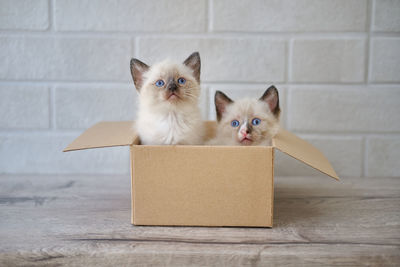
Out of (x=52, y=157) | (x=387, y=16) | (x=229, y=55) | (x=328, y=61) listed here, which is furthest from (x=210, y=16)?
(x=52, y=157)

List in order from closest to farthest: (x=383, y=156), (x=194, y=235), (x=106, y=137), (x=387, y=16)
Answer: (x=194, y=235) < (x=106, y=137) < (x=387, y=16) < (x=383, y=156)

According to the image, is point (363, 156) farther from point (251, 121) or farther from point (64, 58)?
point (64, 58)

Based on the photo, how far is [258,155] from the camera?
0.93 meters

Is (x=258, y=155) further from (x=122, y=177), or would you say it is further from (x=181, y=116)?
(x=122, y=177)

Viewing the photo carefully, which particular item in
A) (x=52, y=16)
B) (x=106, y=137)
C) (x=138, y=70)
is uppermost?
(x=52, y=16)

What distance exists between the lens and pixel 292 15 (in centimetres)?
150

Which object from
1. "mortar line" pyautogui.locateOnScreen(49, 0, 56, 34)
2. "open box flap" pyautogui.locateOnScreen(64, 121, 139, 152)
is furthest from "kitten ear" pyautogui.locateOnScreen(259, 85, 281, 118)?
"mortar line" pyautogui.locateOnScreen(49, 0, 56, 34)

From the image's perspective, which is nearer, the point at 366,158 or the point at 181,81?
the point at 181,81

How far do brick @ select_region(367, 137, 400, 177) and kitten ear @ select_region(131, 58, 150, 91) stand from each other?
108 centimetres

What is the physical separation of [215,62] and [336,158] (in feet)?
2.32

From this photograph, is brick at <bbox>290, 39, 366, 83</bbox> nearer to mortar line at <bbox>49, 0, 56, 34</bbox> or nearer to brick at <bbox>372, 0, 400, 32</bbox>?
brick at <bbox>372, 0, 400, 32</bbox>

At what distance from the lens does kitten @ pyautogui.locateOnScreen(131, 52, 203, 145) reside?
1.05m

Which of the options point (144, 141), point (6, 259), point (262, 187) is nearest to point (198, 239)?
point (262, 187)

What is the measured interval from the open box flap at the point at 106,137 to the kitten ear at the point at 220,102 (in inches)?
12.6
